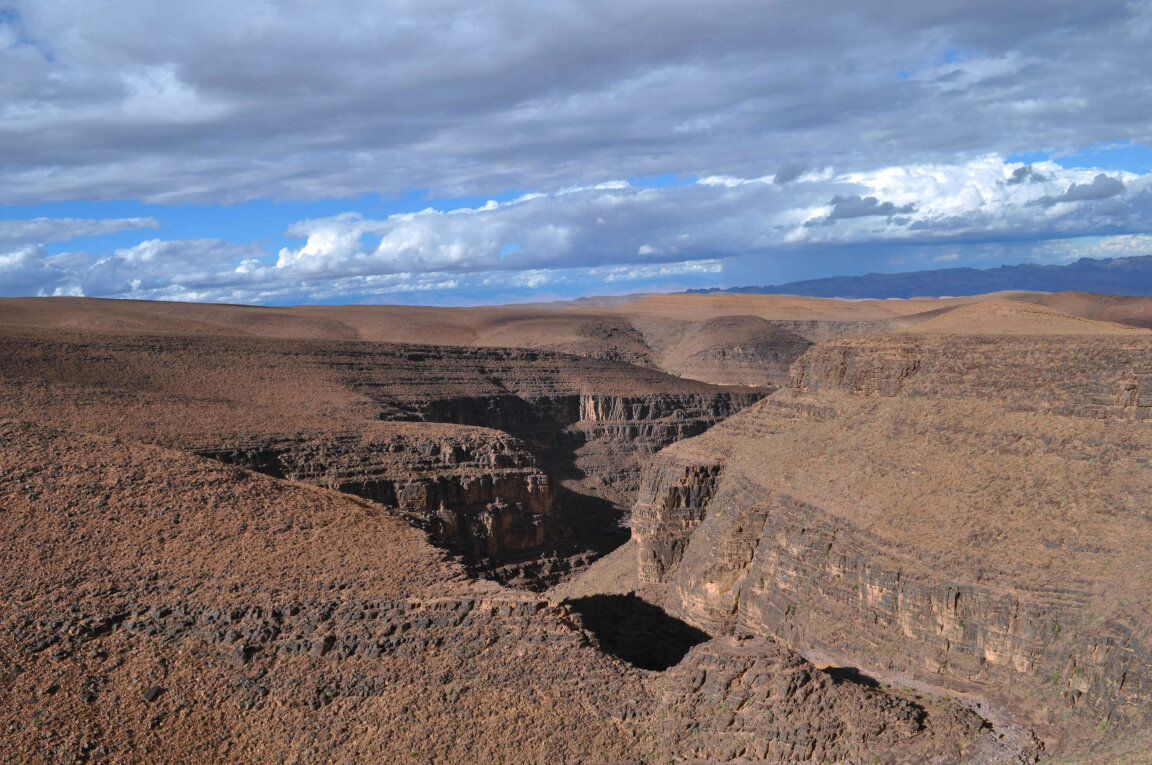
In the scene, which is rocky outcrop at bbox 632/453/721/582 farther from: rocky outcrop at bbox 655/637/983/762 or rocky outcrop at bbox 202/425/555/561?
rocky outcrop at bbox 655/637/983/762

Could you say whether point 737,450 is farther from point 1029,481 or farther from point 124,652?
point 124,652

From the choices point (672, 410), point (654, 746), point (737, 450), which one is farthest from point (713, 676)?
point (672, 410)

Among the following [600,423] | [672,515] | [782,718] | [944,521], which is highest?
[944,521]

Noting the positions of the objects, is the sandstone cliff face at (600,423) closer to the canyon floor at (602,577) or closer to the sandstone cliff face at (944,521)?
the canyon floor at (602,577)

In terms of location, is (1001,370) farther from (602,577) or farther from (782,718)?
(782,718)

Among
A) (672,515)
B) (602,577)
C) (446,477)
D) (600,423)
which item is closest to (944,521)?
(672,515)
